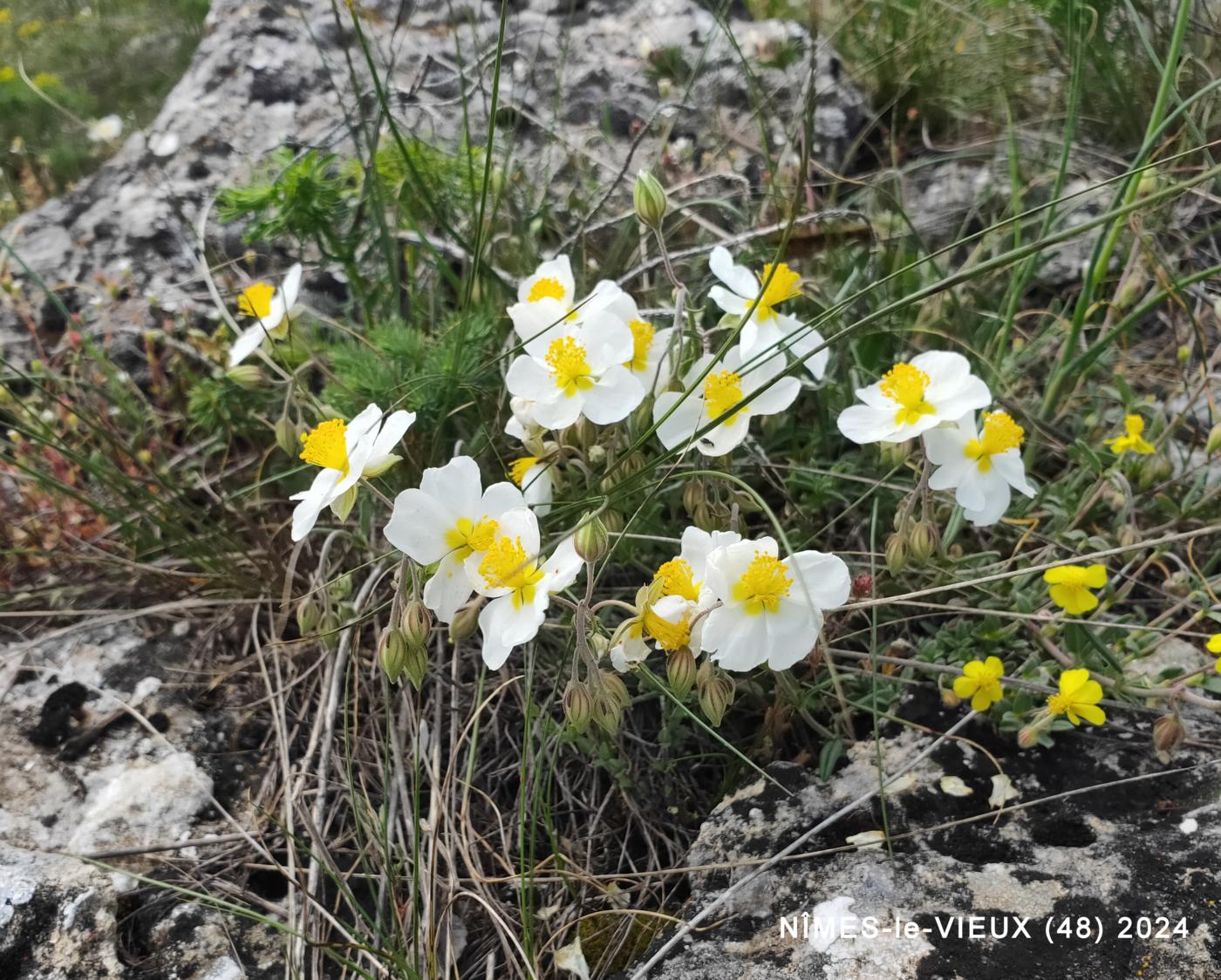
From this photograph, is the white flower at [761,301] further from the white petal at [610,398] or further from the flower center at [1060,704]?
the flower center at [1060,704]

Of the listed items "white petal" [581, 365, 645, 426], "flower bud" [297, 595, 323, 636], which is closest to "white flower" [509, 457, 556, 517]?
"white petal" [581, 365, 645, 426]

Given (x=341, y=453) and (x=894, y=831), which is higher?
(x=341, y=453)

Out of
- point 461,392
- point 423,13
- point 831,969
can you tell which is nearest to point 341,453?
point 461,392

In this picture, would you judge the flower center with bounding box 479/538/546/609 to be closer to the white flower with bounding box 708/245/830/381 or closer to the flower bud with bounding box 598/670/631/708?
the flower bud with bounding box 598/670/631/708

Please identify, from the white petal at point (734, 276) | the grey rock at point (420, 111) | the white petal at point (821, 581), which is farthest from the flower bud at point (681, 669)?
the grey rock at point (420, 111)

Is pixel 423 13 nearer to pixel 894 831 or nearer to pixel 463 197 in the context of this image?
pixel 463 197
